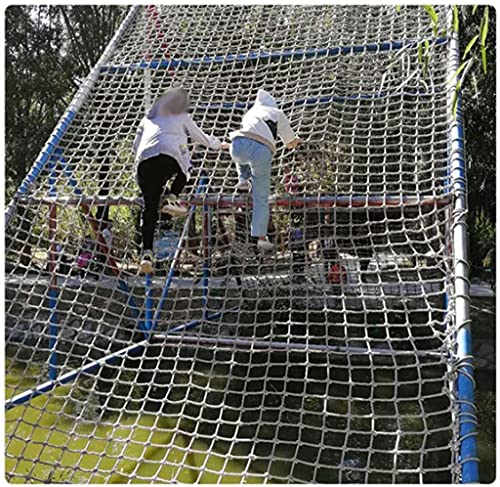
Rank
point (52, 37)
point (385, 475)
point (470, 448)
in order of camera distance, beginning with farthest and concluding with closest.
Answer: point (52, 37) < point (385, 475) < point (470, 448)

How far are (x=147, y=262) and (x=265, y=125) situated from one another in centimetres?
80

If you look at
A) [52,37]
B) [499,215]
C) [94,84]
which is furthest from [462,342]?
[52,37]

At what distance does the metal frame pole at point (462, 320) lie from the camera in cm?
185

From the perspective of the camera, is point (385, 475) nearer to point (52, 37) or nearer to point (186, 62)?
point (186, 62)

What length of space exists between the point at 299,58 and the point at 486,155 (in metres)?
2.08

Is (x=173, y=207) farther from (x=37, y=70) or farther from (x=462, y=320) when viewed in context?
(x=37, y=70)

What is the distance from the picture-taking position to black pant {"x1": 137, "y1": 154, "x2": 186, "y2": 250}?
2.84 meters

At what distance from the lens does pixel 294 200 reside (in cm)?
284

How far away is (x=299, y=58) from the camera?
12.6 ft

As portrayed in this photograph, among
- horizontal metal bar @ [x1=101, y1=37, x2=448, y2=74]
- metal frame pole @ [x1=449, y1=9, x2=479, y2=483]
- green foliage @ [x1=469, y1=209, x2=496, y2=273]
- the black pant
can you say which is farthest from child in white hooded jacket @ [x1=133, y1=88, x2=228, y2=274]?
green foliage @ [x1=469, y1=209, x2=496, y2=273]

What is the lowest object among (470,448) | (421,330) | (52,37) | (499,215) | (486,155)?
(470,448)

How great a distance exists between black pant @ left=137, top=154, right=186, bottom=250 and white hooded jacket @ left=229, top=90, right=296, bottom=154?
12.4 inches

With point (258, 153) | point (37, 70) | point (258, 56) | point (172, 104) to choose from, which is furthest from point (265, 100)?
point (37, 70)

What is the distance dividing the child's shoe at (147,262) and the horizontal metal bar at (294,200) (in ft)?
0.75
